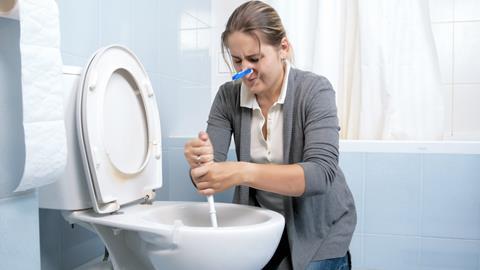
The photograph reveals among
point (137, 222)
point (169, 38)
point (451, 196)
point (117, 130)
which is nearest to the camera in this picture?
point (137, 222)

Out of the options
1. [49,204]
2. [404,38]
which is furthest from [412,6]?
[49,204]

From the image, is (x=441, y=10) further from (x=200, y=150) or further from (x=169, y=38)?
(x=200, y=150)

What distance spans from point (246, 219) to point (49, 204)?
1.46ft

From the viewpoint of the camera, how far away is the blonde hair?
40.7 inches

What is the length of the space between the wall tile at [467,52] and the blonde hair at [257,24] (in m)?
1.18

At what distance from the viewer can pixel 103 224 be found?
88 centimetres

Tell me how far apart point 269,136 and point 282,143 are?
4cm

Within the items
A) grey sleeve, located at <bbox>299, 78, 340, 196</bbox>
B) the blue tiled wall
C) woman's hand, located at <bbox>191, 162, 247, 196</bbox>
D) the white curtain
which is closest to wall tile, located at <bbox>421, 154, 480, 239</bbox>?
the blue tiled wall

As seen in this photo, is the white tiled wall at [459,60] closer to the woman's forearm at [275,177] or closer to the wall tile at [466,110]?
the wall tile at [466,110]

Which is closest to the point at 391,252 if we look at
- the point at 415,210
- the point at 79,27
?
the point at 415,210

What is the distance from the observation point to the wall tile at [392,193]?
55.9 inches

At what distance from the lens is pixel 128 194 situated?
0.99 metres

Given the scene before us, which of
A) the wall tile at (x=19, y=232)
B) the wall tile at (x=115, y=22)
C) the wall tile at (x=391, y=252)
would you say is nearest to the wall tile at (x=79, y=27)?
the wall tile at (x=115, y=22)

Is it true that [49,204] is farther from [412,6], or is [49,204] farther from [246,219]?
[412,6]
